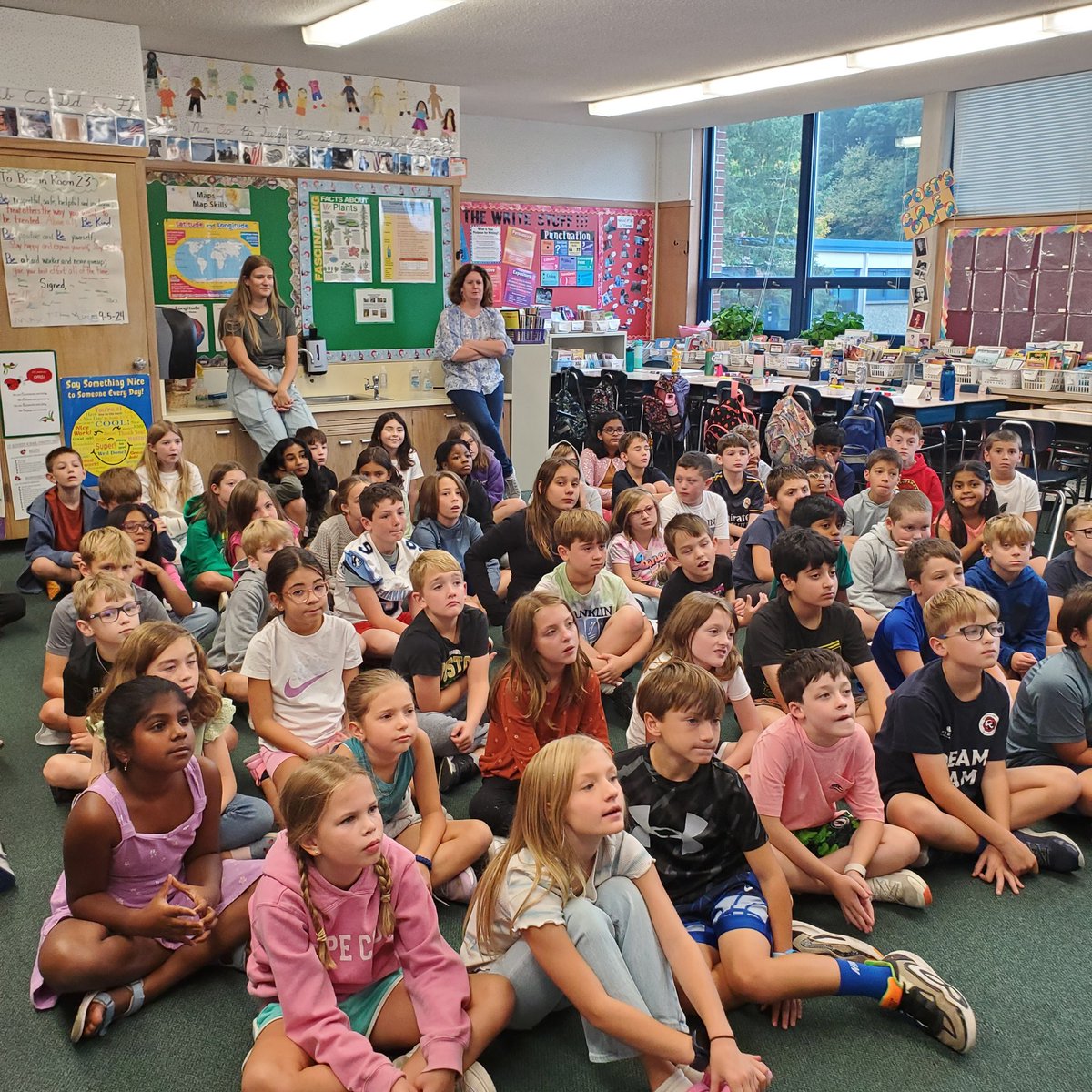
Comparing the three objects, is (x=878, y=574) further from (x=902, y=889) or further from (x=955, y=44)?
(x=955, y=44)

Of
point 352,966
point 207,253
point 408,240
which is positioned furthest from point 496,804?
point 408,240

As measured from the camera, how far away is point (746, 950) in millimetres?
2121

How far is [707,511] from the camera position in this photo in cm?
461

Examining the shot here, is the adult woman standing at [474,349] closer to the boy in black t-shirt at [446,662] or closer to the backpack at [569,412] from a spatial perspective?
the backpack at [569,412]

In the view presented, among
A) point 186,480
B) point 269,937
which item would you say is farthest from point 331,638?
point 186,480

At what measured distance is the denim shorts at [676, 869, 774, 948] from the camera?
2189mm

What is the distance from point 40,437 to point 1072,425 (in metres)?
6.07

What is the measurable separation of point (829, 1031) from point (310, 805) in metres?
1.15

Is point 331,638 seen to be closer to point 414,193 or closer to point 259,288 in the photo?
point 259,288

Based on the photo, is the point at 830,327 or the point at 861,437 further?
the point at 830,327

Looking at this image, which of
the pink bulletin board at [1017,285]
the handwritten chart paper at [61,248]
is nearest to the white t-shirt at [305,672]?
the handwritten chart paper at [61,248]

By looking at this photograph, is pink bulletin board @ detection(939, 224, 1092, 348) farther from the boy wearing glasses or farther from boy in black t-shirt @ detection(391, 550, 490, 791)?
boy in black t-shirt @ detection(391, 550, 490, 791)

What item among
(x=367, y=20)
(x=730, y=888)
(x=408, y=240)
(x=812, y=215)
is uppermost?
(x=367, y=20)

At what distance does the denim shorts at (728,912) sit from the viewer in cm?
219
